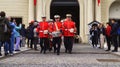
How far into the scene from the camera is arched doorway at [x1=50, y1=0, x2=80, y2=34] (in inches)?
1750

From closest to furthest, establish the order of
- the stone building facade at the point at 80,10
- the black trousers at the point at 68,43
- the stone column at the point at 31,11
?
1. the black trousers at the point at 68,43
2. the stone column at the point at 31,11
3. the stone building facade at the point at 80,10

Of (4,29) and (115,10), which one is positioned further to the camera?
(115,10)

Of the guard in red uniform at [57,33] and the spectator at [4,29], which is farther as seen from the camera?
the guard in red uniform at [57,33]

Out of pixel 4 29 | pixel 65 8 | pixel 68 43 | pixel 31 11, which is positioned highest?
pixel 65 8

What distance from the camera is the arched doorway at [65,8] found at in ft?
146

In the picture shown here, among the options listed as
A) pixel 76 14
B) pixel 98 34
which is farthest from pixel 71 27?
pixel 76 14

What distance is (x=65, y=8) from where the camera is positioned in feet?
159

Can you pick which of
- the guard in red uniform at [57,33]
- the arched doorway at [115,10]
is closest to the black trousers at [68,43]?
the guard in red uniform at [57,33]

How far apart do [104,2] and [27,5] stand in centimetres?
735

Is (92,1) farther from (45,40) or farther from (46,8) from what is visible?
(45,40)

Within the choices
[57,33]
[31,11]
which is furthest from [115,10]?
[57,33]

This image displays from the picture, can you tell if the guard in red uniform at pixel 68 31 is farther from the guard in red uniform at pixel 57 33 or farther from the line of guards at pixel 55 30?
the guard in red uniform at pixel 57 33

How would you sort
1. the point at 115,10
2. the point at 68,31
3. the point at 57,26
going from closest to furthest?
the point at 57,26 < the point at 68,31 < the point at 115,10

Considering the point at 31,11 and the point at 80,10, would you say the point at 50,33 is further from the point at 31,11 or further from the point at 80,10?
the point at 80,10
